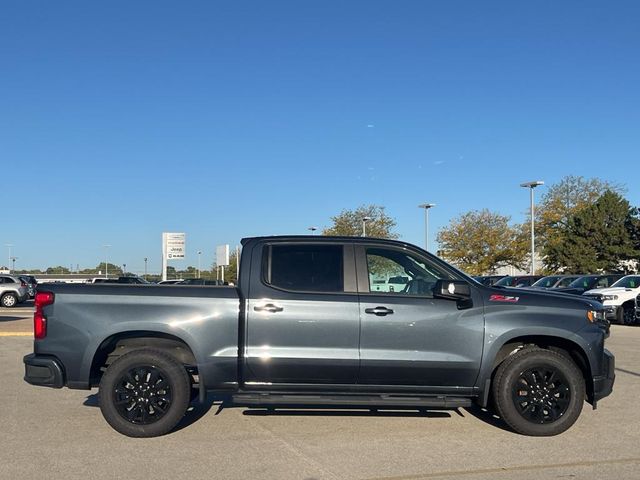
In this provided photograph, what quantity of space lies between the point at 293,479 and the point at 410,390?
166 cm

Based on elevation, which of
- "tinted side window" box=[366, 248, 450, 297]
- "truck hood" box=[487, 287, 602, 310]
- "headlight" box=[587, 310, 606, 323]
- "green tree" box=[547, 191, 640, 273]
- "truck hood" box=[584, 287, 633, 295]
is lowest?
"truck hood" box=[584, 287, 633, 295]

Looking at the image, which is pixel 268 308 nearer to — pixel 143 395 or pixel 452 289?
pixel 143 395

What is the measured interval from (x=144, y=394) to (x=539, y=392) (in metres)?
3.88

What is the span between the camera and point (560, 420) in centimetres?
612

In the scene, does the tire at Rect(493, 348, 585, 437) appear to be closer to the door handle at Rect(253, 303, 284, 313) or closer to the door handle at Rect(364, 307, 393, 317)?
the door handle at Rect(364, 307, 393, 317)

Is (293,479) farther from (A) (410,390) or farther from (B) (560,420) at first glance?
(B) (560,420)

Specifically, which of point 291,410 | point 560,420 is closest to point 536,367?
point 560,420

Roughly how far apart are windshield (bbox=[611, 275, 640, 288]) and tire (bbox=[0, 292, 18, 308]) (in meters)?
26.5

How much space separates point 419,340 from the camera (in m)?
6.03

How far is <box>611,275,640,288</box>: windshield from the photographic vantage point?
20097 mm

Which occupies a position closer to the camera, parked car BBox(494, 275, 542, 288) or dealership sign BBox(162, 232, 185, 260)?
parked car BBox(494, 275, 542, 288)

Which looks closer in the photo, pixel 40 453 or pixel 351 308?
pixel 40 453

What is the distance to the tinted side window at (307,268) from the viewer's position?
6191mm

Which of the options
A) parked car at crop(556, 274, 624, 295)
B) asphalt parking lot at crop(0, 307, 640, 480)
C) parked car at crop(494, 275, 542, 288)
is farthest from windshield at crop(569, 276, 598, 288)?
asphalt parking lot at crop(0, 307, 640, 480)
